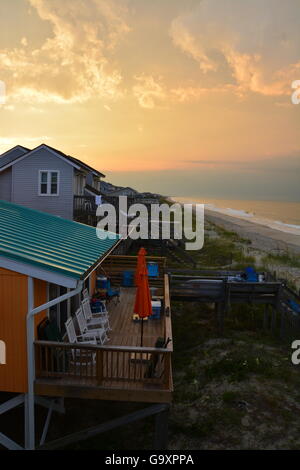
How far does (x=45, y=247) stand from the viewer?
7945 mm

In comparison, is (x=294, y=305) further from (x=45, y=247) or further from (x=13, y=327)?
(x=13, y=327)

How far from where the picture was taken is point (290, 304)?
13359 mm

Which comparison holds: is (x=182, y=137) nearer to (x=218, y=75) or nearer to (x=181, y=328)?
(x=218, y=75)

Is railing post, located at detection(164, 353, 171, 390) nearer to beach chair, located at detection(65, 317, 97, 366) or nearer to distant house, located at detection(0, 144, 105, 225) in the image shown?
beach chair, located at detection(65, 317, 97, 366)

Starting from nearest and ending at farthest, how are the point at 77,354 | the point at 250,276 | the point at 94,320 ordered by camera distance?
the point at 77,354
the point at 94,320
the point at 250,276

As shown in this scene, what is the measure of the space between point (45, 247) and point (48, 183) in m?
17.6

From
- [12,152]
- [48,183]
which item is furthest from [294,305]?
[12,152]

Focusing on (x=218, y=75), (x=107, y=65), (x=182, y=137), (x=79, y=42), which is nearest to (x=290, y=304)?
(x=218, y=75)

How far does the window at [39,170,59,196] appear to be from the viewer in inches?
945

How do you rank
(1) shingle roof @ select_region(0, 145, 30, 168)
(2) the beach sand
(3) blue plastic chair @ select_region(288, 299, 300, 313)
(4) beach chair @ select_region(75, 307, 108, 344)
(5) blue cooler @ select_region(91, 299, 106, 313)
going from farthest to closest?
1. (2) the beach sand
2. (1) shingle roof @ select_region(0, 145, 30, 168)
3. (3) blue plastic chair @ select_region(288, 299, 300, 313)
4. (5) blue cooler @ select_region(91, 299, 106, 313)
5. (4) beach chair @ select_region(75, 307, 108, 344)

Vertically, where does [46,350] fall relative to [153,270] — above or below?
below

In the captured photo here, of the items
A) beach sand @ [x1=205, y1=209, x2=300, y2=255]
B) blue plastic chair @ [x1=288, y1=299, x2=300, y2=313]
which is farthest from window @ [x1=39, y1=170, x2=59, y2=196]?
beach sand @ [x1=205, y1=209, x2=300, y2=255]

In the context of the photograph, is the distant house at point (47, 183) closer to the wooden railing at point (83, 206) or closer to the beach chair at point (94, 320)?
the wooden railing at point (83, 206)

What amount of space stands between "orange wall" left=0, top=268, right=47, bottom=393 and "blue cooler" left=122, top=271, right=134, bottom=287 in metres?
8.32
